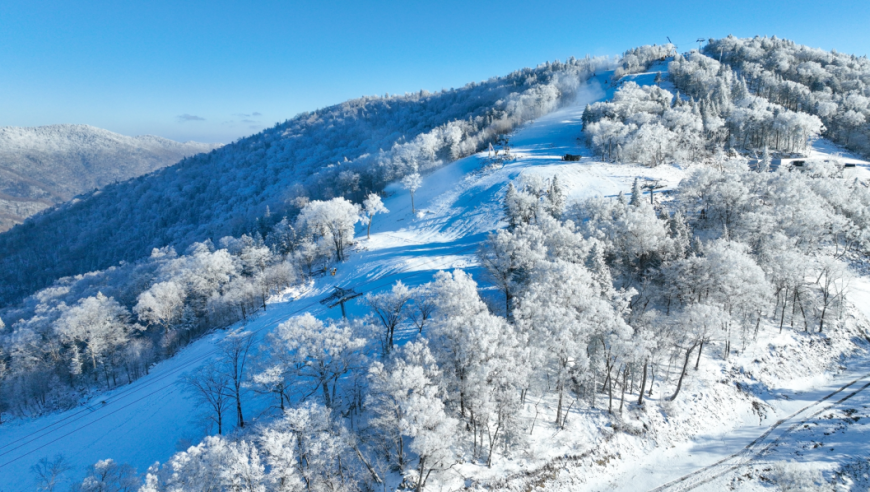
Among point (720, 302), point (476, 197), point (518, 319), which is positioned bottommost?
point (720, 302)

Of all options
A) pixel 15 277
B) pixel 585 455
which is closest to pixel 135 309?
pixel 585 455

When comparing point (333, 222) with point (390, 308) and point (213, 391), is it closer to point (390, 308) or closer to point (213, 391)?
point (213, 391)

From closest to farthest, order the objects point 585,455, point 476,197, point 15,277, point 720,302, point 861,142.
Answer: point 585,455 → point 720,302 → point 476,197 → point 861,142 → point 15,277

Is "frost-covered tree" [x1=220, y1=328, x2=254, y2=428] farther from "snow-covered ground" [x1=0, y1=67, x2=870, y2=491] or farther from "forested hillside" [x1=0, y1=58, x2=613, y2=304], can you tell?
"forested hillside" [x1=0, y1=58, x2=613, y2=304]

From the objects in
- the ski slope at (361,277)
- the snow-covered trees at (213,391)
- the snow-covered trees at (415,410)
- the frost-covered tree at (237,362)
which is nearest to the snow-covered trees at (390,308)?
the snow-covered trees at (415,410)

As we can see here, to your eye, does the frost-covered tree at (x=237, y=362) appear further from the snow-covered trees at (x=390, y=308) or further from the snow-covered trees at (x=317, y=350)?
the snow-covered trees at (x=390, y=308)

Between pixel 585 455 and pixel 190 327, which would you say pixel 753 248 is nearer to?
pixel 585 455

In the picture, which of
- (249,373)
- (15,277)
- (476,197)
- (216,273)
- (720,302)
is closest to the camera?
(249,373)
